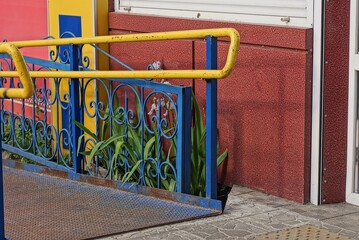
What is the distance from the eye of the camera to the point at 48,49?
9188 millimetres

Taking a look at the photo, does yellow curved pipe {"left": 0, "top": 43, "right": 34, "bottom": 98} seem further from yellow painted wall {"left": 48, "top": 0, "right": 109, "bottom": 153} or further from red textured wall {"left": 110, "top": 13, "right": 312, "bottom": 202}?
yellow painted wall {"left": 48, "top": 0, "right": 109, "bottom": 153}

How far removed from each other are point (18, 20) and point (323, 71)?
4.42 m

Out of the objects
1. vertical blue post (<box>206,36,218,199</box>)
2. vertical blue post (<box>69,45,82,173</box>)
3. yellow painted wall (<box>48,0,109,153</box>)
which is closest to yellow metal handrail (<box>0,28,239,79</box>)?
vertical blue post (<box>206,36,218,199</box>)

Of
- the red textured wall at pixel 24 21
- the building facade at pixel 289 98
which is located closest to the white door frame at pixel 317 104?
the building facade at pixel 289 98

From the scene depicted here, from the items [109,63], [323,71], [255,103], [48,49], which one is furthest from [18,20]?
[323,71]

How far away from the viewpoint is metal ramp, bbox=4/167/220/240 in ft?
19.3

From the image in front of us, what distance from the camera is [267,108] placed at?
6.66m

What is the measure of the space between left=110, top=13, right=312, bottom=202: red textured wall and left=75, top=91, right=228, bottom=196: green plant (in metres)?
0.22

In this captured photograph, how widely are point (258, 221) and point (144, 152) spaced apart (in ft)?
4.18

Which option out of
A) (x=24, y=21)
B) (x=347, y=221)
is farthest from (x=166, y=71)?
(x=24, y=21)

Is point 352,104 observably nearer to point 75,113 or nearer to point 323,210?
point 323,210

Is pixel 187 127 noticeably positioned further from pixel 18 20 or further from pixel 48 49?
pixel 18 20

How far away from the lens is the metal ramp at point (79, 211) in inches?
231

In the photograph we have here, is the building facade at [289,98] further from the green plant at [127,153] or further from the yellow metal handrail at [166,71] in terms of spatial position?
the yellow metal handrail at [166,71]
